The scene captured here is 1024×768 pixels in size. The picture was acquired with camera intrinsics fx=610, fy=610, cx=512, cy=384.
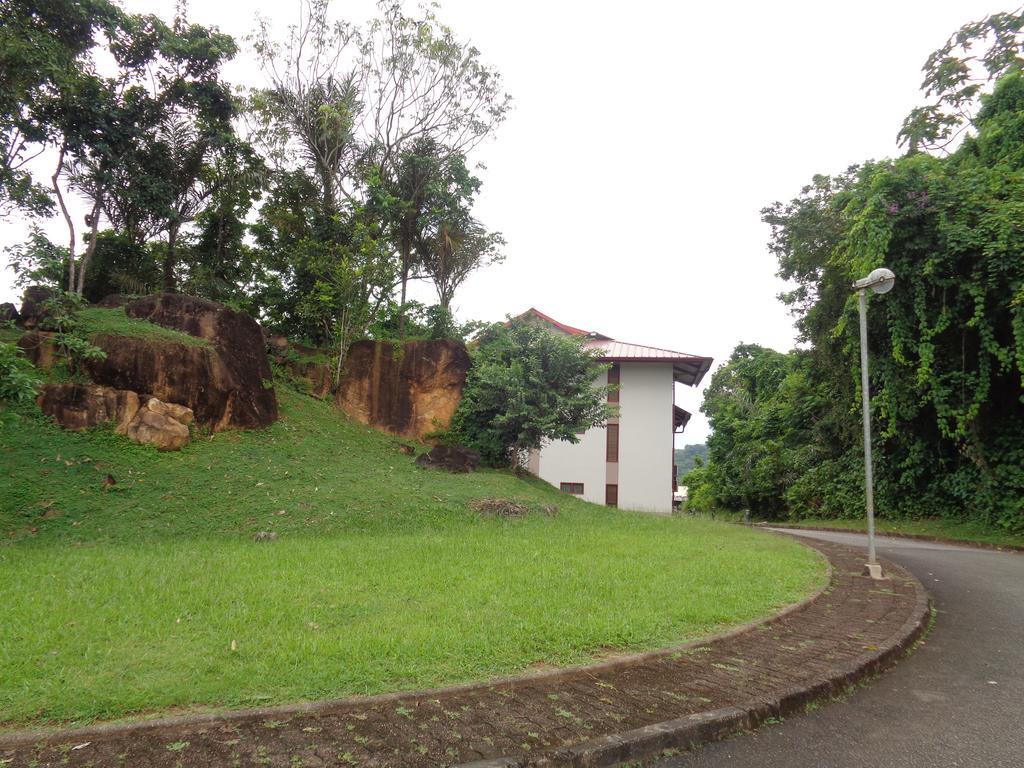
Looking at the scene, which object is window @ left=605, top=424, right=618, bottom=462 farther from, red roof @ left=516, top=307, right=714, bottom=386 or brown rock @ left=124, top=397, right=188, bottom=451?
brown rock @ left=124, top=397, right=188, bottom=451

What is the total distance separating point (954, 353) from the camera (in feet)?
46.3

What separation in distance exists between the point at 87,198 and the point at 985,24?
872 inches

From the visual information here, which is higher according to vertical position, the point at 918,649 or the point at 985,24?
the point at 985,24

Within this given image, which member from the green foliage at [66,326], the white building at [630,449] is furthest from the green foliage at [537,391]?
the white building at [630,449]

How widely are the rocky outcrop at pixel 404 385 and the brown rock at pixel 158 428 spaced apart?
18.0 ft

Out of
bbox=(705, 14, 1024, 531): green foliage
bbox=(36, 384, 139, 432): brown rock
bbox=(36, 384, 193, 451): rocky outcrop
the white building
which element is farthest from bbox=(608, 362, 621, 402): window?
bbox=(36, 384, 139, 432): brown rock

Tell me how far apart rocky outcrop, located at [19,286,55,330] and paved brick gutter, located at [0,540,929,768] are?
1189cm

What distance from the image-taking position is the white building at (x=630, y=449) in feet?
84.4

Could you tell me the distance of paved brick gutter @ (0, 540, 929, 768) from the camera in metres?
2.89

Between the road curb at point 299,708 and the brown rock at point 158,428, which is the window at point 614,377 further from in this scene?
the road curb at point 299,708

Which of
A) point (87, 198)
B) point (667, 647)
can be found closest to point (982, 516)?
point (667, 647)

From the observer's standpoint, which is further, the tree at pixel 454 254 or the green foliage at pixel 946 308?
the tree at pixel 454 254

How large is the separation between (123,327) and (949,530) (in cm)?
1915

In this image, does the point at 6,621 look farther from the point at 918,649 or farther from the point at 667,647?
the point at 918,649
